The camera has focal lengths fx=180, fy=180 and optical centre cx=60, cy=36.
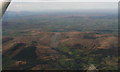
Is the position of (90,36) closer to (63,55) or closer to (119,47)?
(119,47)

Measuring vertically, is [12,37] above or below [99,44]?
above

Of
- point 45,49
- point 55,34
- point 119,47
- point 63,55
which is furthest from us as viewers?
point 55,34

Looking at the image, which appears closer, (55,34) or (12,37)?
(12,37)

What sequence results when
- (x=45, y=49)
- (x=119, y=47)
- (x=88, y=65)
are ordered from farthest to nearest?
1. (x=119, y=47)
2. (x=45, y=49)
3. (x=88, y=65)

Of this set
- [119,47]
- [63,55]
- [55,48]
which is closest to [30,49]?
[55,48]

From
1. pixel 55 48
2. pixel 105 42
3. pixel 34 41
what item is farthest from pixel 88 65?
pixel 34 41

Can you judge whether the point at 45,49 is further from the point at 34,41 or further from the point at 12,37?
the point at 12,37

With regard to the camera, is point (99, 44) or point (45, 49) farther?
point (99, 44)

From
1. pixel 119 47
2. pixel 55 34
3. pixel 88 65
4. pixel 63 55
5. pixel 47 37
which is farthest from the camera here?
pixel 55 34

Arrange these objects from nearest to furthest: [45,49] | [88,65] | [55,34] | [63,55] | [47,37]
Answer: [88,65] < [63,55] < [45,49] < [47,37] < [55,34]
